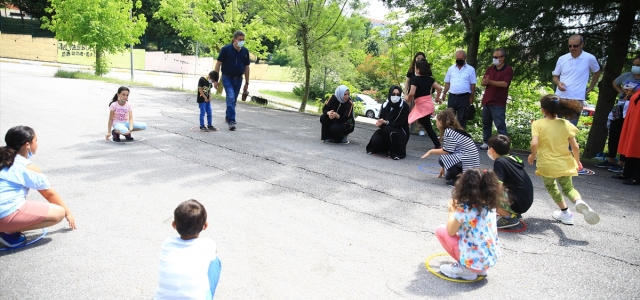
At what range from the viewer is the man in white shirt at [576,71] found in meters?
7.90

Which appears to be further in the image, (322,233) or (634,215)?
(634,215)

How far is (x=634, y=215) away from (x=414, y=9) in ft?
24.0

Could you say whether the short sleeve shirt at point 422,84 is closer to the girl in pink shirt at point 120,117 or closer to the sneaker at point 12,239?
the girl in pink shirt at point 120,117

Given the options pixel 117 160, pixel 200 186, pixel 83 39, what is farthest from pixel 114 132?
pixel 83 39

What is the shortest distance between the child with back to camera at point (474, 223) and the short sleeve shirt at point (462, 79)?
598 cm

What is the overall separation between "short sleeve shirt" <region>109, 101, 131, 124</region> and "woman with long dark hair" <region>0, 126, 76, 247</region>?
4.32 metres

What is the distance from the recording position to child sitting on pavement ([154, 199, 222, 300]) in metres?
2.99

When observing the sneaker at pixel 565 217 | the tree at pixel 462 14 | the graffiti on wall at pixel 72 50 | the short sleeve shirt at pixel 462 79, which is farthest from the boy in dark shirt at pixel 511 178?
the graffiti on wall at pixel 72 50

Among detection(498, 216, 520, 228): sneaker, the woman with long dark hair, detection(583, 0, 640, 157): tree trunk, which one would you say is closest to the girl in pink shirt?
the woman with long dark hair

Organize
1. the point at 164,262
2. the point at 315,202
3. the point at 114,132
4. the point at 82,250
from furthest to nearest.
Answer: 1. the point at 114,132
2. the point at 315,202
3. the point at 82,250
4. the point at 164,262

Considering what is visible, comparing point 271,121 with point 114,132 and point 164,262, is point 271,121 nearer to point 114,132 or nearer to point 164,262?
point 114,132

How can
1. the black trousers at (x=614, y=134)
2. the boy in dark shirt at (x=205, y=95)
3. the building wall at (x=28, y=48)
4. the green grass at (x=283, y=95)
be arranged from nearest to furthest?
the black trousers at (x=614, y=134) < the boy in dark shirt at (x=205, y=95) < the green grass at (x=283, y=95) < the building wall at (x=28, y=48)

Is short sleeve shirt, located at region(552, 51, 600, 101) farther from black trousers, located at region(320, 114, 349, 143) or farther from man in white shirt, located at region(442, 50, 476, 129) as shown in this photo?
black trousers, located at region(320, 114, 349, 143)

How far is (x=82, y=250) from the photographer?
4.30m
